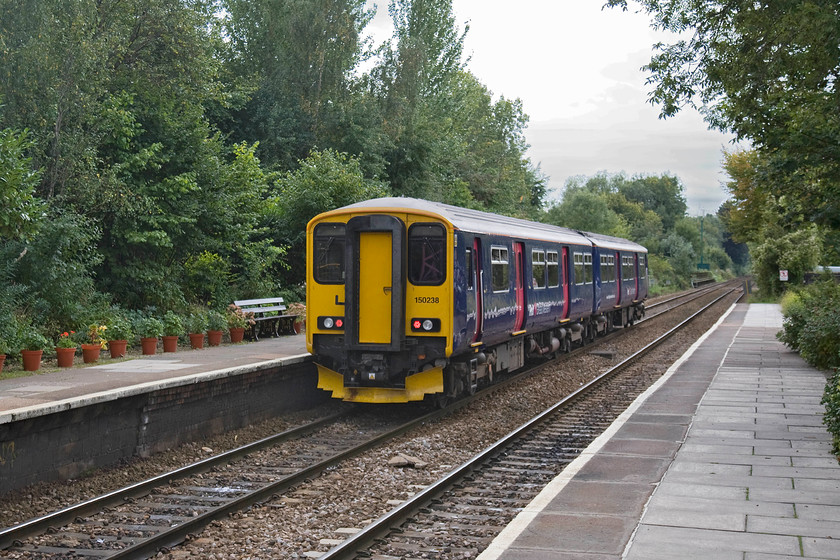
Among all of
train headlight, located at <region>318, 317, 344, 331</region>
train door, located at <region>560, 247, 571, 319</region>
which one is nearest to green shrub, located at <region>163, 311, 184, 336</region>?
train headlight, located at <region>318, 317, 344, 331</region>

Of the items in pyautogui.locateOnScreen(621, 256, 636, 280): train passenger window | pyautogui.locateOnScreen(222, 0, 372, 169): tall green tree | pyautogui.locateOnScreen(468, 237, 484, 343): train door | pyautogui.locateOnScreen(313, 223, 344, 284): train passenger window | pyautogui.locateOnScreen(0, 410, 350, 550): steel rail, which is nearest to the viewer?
pyautogui.locateOnScreen(0, 410, 350, 550): steel rail

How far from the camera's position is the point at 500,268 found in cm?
1463

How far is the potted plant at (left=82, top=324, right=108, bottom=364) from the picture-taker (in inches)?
531

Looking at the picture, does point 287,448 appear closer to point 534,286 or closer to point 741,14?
point 534,286

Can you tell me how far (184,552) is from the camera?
6715mm

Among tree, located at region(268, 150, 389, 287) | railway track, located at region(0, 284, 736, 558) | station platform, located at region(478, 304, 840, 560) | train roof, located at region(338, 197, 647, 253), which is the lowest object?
railway track, located at region(0, 284, 736, 558)

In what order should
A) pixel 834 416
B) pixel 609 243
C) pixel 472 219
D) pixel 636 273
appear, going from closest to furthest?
1. pixel 834 416
2. pixel 472 219
3. pixel 609 243
4. pixel 636 273

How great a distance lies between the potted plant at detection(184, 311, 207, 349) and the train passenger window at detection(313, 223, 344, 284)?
166 inches

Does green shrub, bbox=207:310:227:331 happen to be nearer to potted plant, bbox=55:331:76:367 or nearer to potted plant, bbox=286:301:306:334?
potted plant, bbox=286:301:306:334

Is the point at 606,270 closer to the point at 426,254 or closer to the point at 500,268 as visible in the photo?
the point at 500,268

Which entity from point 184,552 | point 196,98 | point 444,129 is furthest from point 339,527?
point 444,129

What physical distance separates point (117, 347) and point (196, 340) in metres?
2.08

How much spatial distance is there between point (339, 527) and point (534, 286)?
996cm

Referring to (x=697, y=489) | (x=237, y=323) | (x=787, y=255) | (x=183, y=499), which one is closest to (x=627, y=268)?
(x=237, y=323)
